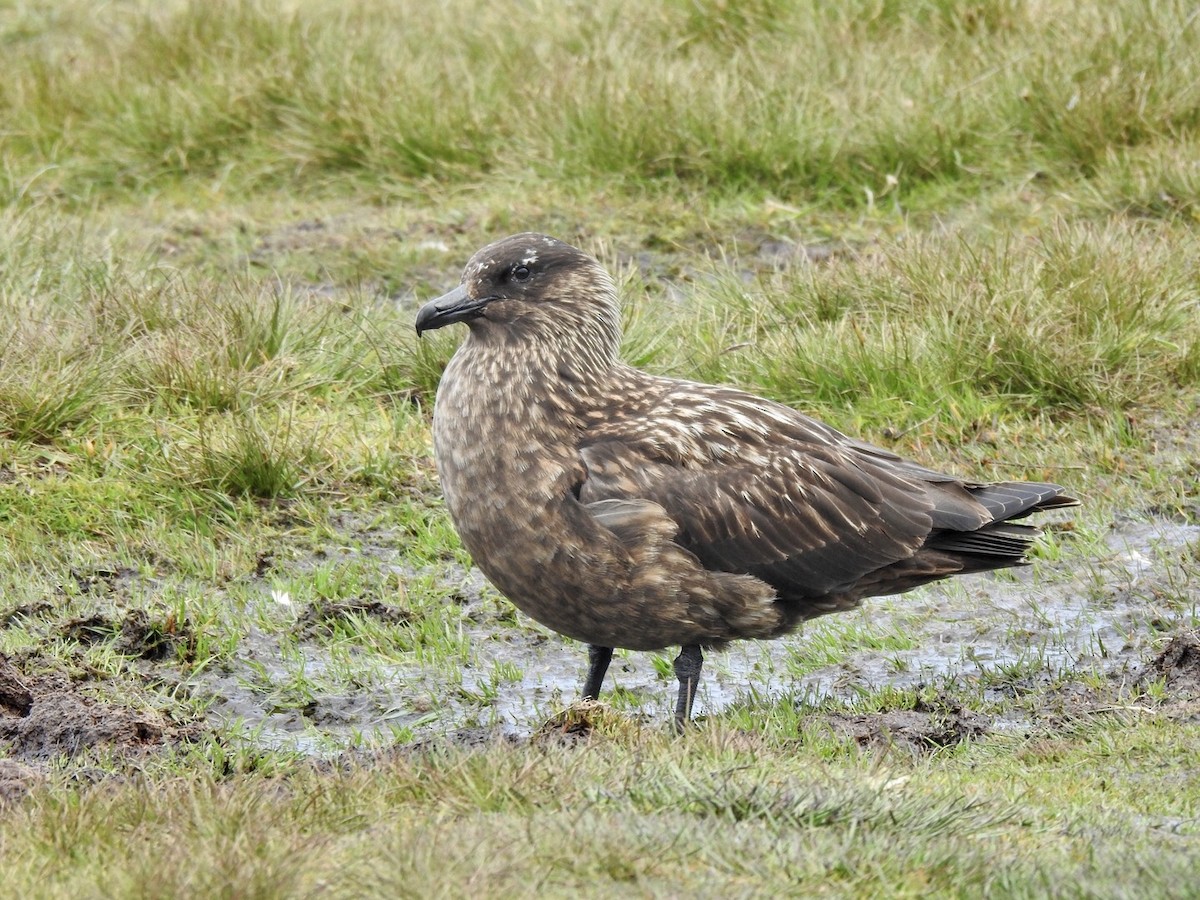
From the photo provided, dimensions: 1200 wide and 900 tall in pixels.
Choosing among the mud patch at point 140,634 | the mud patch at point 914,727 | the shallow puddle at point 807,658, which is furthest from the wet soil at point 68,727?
the mud patch at point 914,727

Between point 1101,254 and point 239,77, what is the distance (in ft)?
15.7

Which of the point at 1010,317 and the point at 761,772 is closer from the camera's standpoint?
the point at 761,772

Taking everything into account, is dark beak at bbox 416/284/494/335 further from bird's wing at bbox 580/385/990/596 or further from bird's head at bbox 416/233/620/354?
bird's wing at bbox 580/385/990/596

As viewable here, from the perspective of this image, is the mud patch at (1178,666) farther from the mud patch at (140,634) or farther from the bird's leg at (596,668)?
the mud patch at (140,634)

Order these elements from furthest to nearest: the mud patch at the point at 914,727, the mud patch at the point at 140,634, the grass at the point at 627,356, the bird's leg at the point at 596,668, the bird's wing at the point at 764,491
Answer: the mud patch at the point at 140,634
the bird's leg at the point at 596,668
the bird's wing at the point at 764,491
the mud patch at the point at 914,727
the grass at the point at 627,356

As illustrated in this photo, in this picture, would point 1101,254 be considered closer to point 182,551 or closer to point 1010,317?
point 1010,317

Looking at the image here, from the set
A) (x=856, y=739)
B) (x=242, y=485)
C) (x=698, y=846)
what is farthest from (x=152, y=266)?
(x=698, y=846)

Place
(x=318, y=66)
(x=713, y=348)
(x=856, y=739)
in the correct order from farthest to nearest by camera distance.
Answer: (x=318, y=66), (x=713, y=348), (x=856, y=739)

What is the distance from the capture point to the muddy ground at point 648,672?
486 centimetres

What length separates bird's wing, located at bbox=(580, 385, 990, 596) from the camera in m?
4.94

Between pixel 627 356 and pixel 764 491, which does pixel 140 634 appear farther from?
pixel 627 356

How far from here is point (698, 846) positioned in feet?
11.9

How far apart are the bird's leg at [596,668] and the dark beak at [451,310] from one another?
3.48ft

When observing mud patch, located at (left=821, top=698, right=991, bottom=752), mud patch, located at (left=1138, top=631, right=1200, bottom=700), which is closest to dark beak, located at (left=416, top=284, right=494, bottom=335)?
mud patch, located at (left=821, top=698, right=991, bottom=752)
